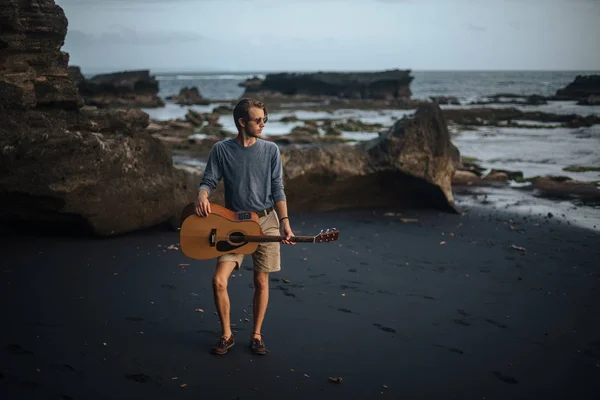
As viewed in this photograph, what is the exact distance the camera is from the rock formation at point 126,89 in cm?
5206

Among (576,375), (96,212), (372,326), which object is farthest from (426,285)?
(96,212)

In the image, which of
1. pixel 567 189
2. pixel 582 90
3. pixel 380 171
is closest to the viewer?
pixel 380 171

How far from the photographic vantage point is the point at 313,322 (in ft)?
17.1

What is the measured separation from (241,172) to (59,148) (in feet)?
11.6

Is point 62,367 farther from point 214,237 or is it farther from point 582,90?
point 582,90

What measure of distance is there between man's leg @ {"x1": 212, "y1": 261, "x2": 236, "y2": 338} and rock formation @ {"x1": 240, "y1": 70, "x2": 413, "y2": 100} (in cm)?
6349

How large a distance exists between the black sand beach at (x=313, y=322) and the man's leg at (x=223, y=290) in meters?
0.26

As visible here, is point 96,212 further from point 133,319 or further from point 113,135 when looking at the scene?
point 133,319

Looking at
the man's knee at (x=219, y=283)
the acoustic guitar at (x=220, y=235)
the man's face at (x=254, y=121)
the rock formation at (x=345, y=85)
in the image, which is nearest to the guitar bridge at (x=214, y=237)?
the acoustic guitar at (x=220, y=235)

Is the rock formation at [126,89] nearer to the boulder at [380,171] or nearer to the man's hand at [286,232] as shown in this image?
the boulder at [380,171]

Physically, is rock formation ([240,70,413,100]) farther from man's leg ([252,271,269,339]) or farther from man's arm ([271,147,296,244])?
man's leg ([252,271,269,339])

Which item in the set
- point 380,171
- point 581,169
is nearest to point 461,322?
point 380,171

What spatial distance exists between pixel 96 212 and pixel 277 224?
11.6 feet

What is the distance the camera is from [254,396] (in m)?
A: 3.86
